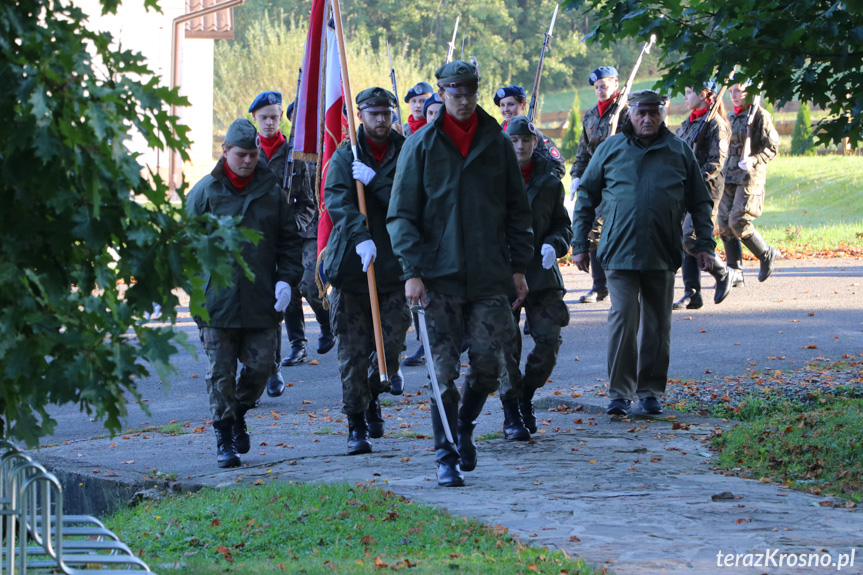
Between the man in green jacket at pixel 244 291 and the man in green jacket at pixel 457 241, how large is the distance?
106 cm

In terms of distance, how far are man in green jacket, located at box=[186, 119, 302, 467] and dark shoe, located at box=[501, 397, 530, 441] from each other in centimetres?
152

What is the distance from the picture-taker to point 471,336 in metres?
6.30

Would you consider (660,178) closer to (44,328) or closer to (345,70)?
(345,70)

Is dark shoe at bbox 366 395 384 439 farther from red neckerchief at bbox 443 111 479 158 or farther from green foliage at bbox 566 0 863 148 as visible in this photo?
green foliage at bbox 566 0 863 148

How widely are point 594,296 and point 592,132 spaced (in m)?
2.68

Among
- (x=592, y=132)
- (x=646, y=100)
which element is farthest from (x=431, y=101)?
(x=646, y=100)

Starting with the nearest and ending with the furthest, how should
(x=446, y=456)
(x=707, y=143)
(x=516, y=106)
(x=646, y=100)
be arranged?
(x=446, y=456), (x=646, y=100), (x=516, y=106), (x=707, y=143)

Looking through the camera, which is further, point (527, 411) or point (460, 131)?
point (527, 411)

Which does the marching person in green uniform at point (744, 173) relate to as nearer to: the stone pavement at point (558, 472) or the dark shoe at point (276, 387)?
the stone pavement at point (558, 472)

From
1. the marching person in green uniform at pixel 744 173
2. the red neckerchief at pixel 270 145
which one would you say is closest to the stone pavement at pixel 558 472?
the red neckerchief at pixel 270 145

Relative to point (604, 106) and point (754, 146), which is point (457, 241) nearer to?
point (604, 106)

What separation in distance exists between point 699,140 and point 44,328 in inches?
391

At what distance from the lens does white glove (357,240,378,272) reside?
6.66 metres

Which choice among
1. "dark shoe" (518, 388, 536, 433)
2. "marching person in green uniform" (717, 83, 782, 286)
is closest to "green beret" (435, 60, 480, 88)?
"dark shoe" (518, 388, 536, 433)
